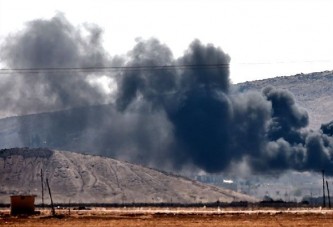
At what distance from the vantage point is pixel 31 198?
137875mm

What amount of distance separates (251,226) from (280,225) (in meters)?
4.71

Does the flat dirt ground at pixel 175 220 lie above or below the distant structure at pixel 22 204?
below

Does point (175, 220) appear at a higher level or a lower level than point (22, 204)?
lower

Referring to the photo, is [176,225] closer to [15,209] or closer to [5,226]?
[5,226]

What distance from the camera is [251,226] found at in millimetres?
85938

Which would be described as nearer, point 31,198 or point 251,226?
point 251,226

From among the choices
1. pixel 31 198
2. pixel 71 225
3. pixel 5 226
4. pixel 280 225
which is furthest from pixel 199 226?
pixel 31 198

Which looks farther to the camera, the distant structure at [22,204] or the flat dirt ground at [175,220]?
the distant structure at [22,204]

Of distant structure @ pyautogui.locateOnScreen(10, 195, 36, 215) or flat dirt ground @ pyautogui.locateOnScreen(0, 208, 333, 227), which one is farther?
distant structure @ pyautogui.locateOnScreen(10, 195, 36, 215)

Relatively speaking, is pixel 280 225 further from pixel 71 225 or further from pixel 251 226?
pixel 71 225

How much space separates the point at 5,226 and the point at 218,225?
26.9 meters

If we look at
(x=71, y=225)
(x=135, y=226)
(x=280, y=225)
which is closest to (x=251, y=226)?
(x=280, y=225)

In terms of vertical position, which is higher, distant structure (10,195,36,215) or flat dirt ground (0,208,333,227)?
distant structure (10,195,36,215)

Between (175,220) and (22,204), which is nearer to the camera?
(175,220)
